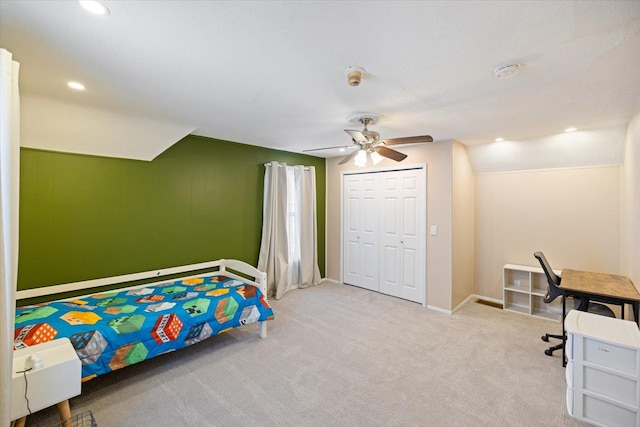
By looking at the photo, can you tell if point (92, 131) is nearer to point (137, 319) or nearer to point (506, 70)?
point (137, 319)

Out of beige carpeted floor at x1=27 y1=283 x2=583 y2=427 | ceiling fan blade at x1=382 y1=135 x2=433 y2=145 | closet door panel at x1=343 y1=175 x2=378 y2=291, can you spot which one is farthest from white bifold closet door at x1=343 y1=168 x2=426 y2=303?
ceiling fan blade at x1=382 y1=135 x2=433 y2=145

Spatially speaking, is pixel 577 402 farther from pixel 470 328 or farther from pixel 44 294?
pixel 44 294

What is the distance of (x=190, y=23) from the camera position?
4.66 ft

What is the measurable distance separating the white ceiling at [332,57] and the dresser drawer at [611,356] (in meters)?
1.83

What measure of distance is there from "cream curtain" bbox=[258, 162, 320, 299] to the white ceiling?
1.77 m

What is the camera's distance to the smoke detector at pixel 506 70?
5.89ft

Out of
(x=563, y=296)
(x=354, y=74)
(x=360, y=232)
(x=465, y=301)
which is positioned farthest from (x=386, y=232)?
(x=354, y=74)

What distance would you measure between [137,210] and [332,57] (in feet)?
9.39

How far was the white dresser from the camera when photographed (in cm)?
186

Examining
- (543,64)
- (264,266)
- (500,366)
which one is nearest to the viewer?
(543,64)

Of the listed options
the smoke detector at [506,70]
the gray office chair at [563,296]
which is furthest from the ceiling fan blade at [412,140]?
the gray office chair at [563,296]

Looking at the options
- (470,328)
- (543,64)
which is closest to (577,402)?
(470,328)

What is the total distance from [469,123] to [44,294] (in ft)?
14.9

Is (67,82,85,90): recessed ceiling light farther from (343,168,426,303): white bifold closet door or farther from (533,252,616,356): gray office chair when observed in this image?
(533,252,616,356): gray office chair
